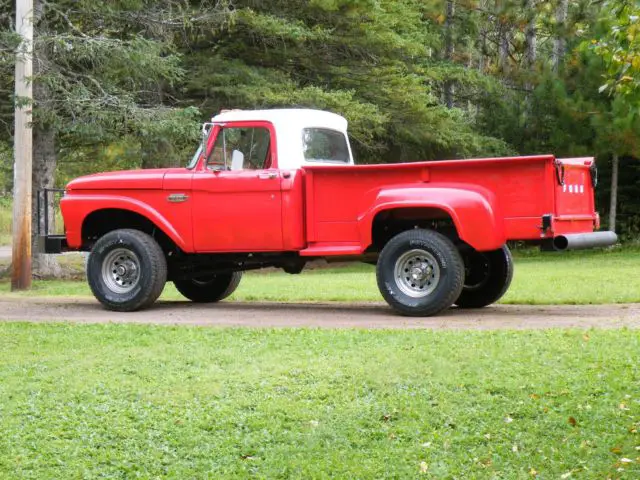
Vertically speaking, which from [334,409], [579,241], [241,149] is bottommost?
[334,409]

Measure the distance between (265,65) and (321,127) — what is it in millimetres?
12802

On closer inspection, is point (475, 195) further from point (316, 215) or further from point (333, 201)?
point (316, 215)

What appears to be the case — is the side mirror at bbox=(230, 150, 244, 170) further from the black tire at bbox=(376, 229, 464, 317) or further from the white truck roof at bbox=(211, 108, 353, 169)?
the black tire at bbox=(376, 229, 464, 317)

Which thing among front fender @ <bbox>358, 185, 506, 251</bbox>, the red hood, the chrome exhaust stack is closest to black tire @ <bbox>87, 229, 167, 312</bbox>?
the red hood

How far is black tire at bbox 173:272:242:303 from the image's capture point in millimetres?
14664

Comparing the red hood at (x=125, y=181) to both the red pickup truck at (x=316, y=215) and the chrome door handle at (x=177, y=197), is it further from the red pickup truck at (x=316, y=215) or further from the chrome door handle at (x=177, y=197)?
the chrome door handle at (x=177, y=197)

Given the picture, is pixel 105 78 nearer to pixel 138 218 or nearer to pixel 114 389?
pixel 138 218

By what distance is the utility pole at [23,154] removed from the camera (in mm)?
17859

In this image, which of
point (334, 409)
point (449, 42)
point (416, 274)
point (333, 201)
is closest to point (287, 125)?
point (333, 201)

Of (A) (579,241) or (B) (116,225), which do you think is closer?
(A) (579,241)

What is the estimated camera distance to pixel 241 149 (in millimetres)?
12727

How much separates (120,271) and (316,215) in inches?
109

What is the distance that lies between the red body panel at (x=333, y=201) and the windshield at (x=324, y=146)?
0.60 m

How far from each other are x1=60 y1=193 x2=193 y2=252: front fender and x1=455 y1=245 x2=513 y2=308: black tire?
3.43 metres
